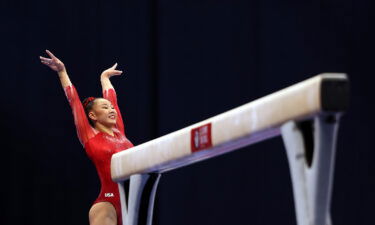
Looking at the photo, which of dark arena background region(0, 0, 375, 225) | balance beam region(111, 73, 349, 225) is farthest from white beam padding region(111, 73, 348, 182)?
dark arena background region(0, 0, 375, 225)

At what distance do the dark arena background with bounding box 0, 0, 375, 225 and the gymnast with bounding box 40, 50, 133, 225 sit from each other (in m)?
1.54

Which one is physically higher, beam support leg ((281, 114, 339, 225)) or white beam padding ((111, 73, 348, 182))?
white beam padding ((111, 73, 348, 182))

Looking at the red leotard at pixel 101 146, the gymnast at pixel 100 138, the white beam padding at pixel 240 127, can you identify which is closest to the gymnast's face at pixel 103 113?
the gymnast at pixel 100 138

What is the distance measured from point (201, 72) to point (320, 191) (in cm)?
414

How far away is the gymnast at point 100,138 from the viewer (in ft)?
12.8

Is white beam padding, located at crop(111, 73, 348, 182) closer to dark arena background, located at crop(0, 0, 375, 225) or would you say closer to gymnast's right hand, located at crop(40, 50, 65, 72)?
gymnast's right hand, located at crop(40, 50, 65, 72)

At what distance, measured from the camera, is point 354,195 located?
595cm

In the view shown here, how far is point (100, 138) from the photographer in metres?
4.05

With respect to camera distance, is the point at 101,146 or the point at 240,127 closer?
the point at 240,127

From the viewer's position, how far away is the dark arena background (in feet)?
18.7

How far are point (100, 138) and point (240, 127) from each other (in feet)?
5.97

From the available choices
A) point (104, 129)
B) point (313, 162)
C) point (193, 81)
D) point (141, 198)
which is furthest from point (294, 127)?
point (193, 81)

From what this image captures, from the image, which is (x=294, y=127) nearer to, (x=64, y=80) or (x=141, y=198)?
(x=141, y=198)

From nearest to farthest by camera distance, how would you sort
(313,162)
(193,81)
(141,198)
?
(313,162) → (141,198) → (193,81)
